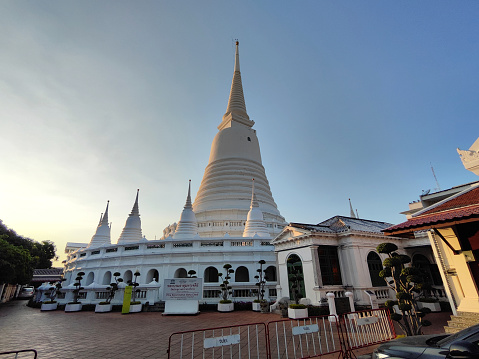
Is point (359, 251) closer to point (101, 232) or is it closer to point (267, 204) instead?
point (267, 204)

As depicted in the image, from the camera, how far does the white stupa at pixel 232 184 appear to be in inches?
1133

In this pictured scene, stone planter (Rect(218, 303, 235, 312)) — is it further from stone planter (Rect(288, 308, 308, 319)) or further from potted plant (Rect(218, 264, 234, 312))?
stone planter (Rect(288, 308, 308, 319))

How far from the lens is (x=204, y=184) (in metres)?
34.5

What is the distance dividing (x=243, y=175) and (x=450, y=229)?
84.7 feet

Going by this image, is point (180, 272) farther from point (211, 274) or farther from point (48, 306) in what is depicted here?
point (48, 306)

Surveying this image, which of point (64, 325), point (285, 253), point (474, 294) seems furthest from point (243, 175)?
point (474, 294)

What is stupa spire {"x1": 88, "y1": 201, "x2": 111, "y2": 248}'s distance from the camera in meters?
A: 29.9

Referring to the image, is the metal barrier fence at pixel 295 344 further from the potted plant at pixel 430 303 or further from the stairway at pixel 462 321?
the potted plant at pixel 430 303

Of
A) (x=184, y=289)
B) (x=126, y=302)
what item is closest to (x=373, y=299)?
(x=184, y=289)

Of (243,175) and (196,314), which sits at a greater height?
(243,175)

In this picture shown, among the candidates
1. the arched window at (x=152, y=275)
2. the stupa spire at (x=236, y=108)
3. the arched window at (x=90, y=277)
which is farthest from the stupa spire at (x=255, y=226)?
the stupa spire at (x=236, y=108)

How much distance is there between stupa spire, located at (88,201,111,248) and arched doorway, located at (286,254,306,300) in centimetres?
2407

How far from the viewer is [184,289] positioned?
1630 cm

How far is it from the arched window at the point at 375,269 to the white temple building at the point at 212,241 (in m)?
7.54
